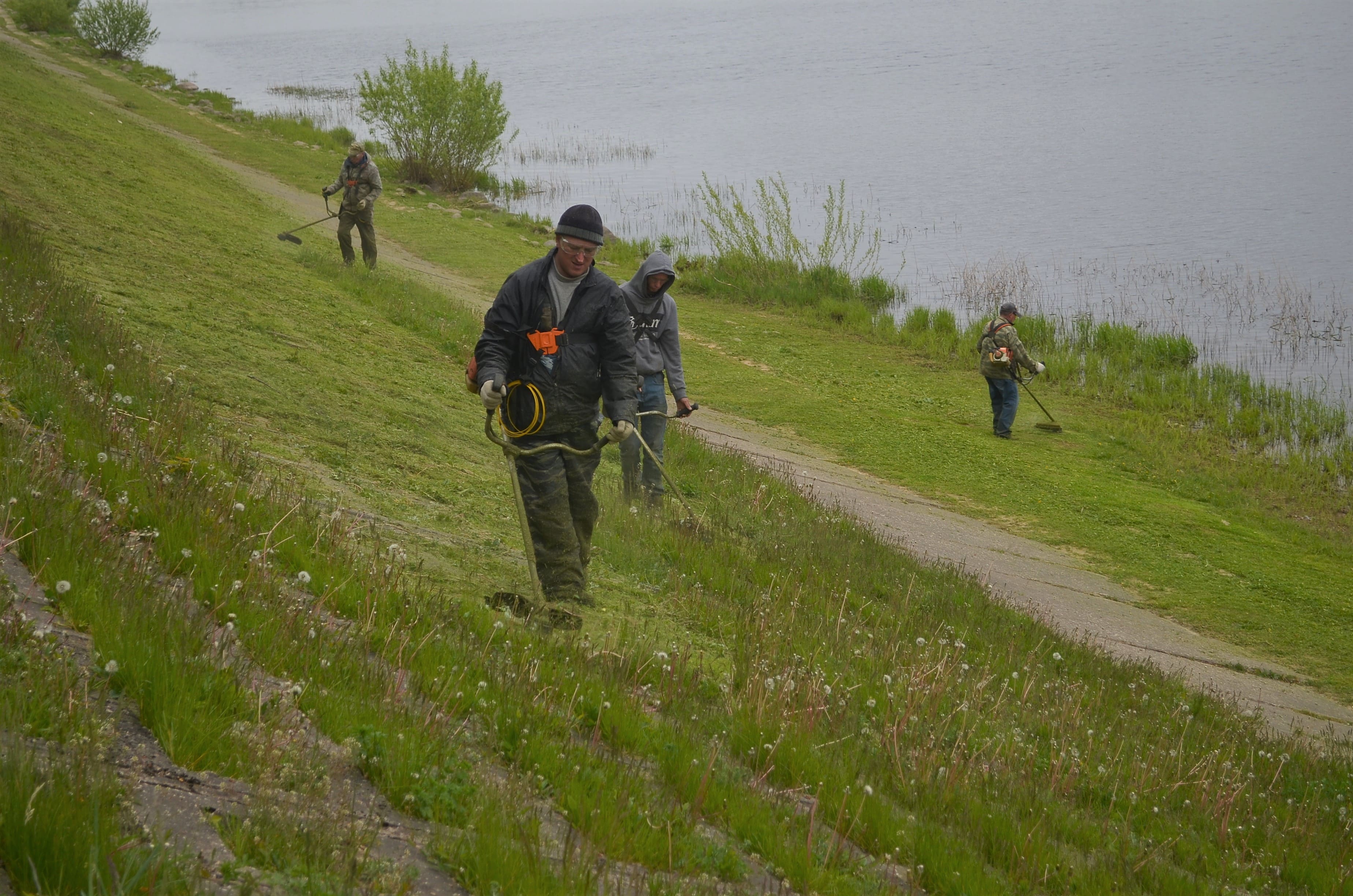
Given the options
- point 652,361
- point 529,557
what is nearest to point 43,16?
point 652,361

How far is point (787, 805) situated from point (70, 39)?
55860 mm

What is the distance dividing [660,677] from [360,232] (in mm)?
16056

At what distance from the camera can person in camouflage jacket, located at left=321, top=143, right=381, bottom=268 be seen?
19500mm

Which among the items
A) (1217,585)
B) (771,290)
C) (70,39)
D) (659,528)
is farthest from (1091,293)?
(70,39)

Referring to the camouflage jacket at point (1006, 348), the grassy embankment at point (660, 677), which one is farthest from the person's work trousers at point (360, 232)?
the camouflage jacket at point (1006, 348)

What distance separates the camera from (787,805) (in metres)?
4.76

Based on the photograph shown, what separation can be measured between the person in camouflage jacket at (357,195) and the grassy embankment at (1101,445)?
4.53 m

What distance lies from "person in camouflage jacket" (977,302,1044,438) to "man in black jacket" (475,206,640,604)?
13412 mm

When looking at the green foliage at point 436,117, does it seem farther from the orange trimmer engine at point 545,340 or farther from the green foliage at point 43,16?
the orange trimmer engine at point 545,340

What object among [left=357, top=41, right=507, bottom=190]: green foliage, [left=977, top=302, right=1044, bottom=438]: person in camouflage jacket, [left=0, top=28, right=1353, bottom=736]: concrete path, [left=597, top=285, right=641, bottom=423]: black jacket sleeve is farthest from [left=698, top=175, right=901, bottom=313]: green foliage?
[left=597, top=285, right=641, bottom=423]: black jacket sleeve

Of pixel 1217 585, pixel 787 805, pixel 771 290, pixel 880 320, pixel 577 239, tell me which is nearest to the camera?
pixel 787 805

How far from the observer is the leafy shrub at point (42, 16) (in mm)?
50281

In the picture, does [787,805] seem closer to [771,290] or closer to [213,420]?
[213,420]

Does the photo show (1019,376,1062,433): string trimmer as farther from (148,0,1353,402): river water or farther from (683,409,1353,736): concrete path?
(148,0,1353,402): river water
